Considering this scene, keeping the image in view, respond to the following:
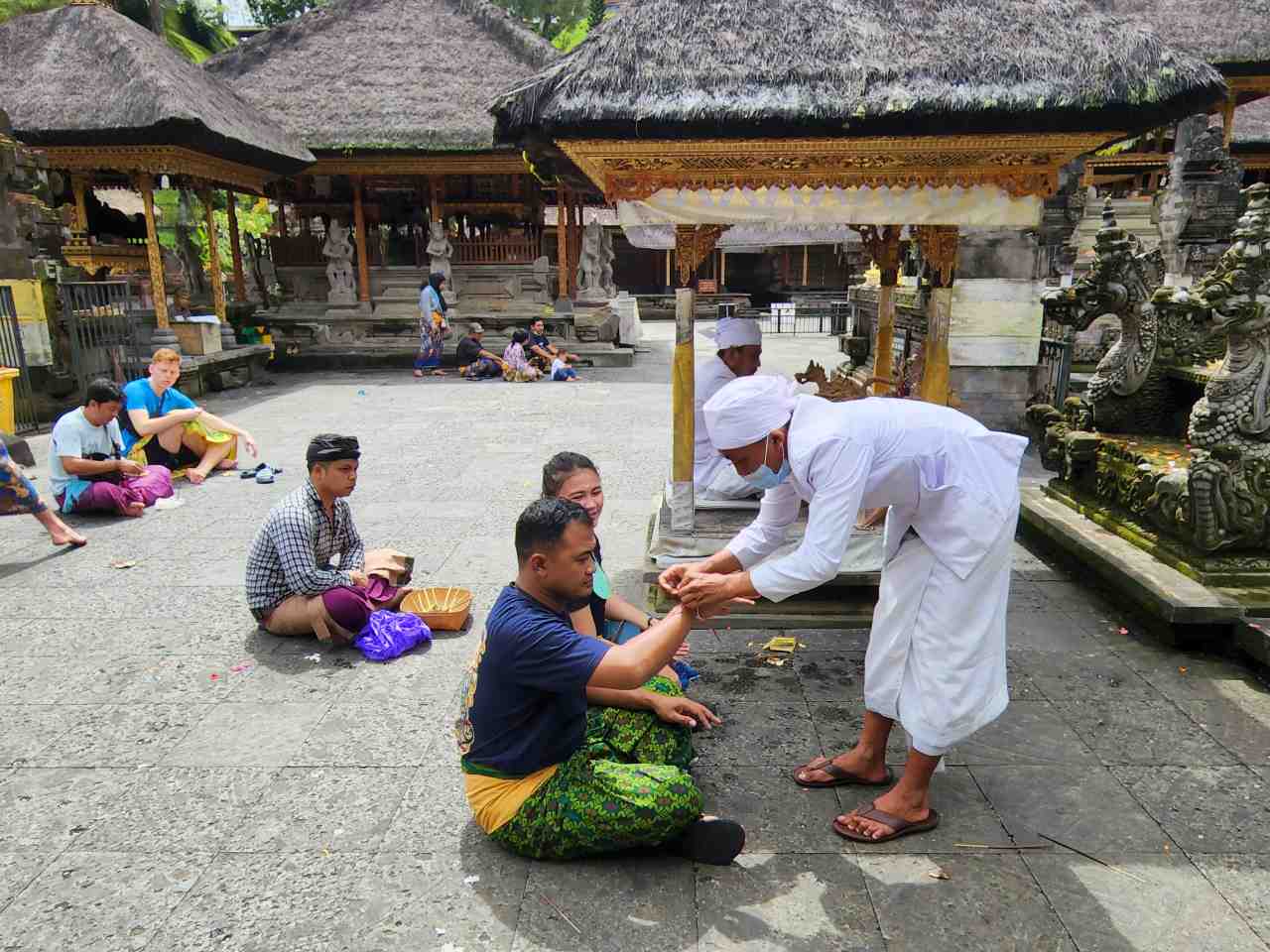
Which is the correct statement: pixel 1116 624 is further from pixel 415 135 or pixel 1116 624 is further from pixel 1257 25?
pixel 415 135

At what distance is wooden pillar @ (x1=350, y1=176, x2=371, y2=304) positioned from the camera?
18.1 metres

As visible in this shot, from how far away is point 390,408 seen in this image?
41.2ft

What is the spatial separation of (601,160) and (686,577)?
3.13 metres

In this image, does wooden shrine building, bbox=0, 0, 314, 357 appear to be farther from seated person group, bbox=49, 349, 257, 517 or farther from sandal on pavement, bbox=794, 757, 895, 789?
sandal on pavement, bbox=794, 757, 895, 789

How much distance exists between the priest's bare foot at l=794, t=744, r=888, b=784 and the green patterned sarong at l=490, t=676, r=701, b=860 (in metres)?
0.72

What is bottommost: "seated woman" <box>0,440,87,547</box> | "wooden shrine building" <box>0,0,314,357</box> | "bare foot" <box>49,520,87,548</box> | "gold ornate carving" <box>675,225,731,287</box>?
"bare foot" <box>49,520,87,548</box>

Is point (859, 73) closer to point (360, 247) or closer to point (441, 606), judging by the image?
point (441, 606)

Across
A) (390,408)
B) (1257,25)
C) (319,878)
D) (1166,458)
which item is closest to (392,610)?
(319,878)

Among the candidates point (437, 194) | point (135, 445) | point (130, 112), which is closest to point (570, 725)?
point (135, 445)

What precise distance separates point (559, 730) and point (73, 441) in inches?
234

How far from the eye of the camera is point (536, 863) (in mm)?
2867

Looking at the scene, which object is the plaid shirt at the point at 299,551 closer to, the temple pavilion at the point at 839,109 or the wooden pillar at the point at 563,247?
the temple pavilion at the point at 839,109

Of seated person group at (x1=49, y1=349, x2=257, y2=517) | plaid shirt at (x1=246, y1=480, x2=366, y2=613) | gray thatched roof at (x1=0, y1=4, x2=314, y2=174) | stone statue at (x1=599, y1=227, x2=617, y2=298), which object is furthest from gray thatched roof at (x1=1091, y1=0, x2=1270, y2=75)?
plaid shirt at (x1=246, y1=480, x2=366, y2=613)

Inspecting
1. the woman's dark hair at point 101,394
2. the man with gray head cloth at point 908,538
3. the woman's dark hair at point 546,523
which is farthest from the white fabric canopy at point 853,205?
the woman's dark hair at point 101,394
